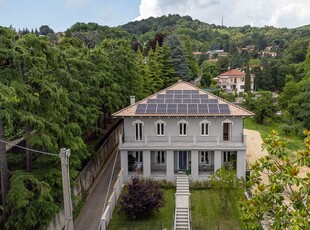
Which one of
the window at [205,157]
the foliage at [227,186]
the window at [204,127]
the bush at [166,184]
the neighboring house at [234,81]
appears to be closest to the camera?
the foliage at [227,186]

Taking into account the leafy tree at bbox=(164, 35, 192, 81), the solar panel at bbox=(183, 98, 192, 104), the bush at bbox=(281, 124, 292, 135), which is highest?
the leafy tree at bbox=(164, 35, 192, 81)

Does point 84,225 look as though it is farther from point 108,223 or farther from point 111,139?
point 111,139

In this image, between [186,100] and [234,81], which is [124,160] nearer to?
[186,100]

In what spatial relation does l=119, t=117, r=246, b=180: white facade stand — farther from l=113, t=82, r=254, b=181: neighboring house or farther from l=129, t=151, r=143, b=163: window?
l=129, t=151, r=143, b=163: window

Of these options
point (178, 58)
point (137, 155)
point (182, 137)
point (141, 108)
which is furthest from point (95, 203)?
point (178, 58)

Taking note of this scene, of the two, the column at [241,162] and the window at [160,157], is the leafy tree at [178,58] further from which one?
the column at [241,162]

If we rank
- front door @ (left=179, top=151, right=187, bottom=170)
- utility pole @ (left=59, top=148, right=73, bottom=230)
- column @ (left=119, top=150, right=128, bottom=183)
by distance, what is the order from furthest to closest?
front door @ (left=179, top=151, right=187, bottom=170), column @ (left=119, top=150, right=128, bottom=183), utility pole @ (left=59, top=148, right=73, bottom=230)

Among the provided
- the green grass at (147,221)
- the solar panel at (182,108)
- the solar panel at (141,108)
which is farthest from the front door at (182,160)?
the green grass at (147,221)

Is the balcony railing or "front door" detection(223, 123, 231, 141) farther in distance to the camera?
"front door" detection(223, 123, 231, 141)

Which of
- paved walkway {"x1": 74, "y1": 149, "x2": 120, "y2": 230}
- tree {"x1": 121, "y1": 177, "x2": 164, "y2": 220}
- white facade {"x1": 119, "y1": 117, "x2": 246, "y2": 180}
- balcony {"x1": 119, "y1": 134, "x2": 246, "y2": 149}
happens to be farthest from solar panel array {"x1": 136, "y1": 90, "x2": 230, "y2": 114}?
tree {"x1": 121, "y1": 177, "x2": 164, "y2": 220}
